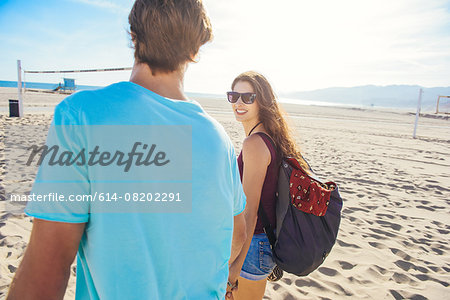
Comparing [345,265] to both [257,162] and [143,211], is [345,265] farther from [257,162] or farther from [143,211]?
[143,211]

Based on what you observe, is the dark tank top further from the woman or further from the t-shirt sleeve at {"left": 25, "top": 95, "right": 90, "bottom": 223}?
the t-shirt sleeve at {"left": 25, "top": 95, "right": 90, "bottom": 223}

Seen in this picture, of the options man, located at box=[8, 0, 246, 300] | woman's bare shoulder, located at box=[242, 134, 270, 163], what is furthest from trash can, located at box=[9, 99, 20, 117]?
man, located at box=[8, 0, 246, 300]

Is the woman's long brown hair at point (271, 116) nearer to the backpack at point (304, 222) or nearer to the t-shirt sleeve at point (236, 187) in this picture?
the backpack at point (304, 222)

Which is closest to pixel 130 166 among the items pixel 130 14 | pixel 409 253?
pixel 130 14

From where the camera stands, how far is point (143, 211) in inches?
30.3

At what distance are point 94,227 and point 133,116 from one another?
1.09ft

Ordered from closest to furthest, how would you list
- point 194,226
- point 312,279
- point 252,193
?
1. point 194,226
2. point 252,193
3. point 312,279

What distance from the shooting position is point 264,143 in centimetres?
172

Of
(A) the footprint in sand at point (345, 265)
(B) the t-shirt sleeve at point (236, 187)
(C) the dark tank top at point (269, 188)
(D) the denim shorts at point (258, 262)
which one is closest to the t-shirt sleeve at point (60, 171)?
(B) the t-shirt sleeve at point (236, 187)

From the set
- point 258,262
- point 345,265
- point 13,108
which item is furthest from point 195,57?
point 13,108

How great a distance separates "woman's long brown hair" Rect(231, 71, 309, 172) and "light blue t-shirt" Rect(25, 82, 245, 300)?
0.99 m

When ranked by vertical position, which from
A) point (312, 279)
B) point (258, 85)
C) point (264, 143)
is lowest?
point (312, 279)

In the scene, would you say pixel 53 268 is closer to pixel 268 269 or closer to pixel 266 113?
pixel 268 269

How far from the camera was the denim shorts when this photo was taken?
1.77 metres
